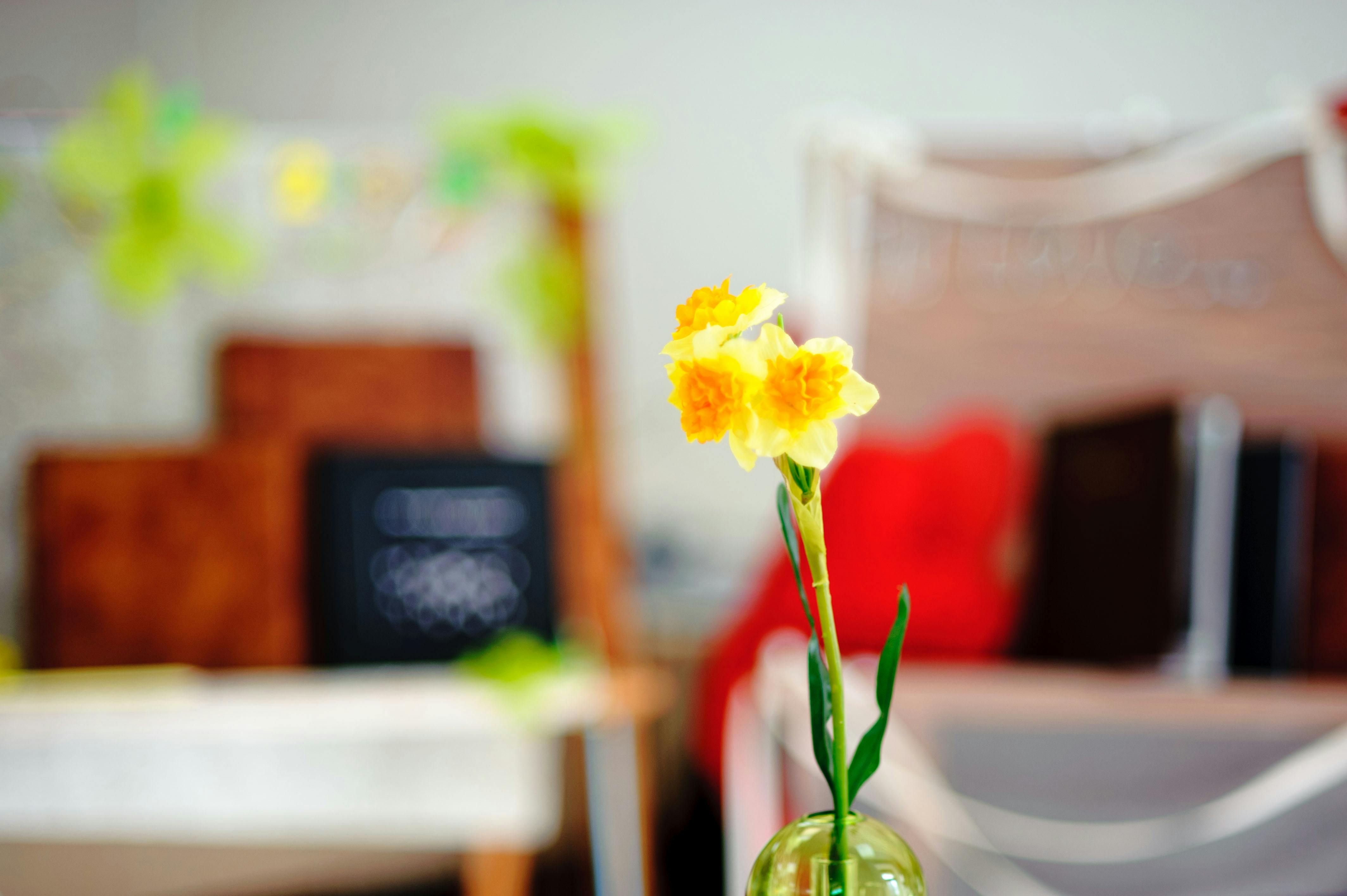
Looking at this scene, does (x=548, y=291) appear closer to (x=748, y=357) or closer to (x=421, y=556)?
(x=421, y=556)

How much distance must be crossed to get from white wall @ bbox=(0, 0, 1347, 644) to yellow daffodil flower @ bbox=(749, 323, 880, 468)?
1.72 meters

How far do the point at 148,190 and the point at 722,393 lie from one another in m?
1.23

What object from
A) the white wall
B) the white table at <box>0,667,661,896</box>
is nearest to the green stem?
the white table at <box>0,667,661,896</box>

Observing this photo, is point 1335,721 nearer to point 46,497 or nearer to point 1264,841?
point 1264,841

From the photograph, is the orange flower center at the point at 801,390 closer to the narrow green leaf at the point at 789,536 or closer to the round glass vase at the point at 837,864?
the narrow green leaf at the point at 789,536

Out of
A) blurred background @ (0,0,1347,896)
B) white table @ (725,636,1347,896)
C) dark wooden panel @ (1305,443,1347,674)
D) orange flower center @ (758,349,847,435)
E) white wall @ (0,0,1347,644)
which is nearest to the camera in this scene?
orange flower center @ (758,349,847,435)

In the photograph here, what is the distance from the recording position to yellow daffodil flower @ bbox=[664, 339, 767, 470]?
0.30 metres

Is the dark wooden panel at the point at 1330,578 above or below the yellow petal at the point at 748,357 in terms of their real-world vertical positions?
below

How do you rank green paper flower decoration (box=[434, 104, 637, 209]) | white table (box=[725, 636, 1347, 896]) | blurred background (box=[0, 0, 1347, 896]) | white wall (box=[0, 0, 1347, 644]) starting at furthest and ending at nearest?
white wall (box=[0, 0, 1347, 644])
green paper flower decoration (box=[434, 104, 637, 209])
blurred background (box=[0, 0, 1347, 896])
white table (box=[725, 636, 1347, 896])

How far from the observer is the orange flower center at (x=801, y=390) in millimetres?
296

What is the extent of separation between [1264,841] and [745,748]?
62 cm

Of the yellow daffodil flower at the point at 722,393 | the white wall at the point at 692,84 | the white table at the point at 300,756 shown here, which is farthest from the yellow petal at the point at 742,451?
the white wall at the point at 692,84

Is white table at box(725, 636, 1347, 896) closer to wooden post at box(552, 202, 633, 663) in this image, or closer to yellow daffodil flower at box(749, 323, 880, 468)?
wooden post at box(552, 202, 633, 663)

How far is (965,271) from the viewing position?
5.98 feet
